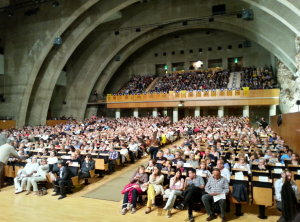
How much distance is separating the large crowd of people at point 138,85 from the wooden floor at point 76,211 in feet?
65.6

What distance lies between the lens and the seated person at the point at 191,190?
4.40 m

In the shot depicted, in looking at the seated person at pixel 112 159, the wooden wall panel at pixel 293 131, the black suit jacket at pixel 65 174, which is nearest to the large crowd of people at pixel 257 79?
the wooden wall panel at pixel 293 131

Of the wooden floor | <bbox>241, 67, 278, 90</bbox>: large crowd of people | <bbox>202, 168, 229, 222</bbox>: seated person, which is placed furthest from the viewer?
<bbox>241, 67, 278, 90</bbox>: large crowd of people

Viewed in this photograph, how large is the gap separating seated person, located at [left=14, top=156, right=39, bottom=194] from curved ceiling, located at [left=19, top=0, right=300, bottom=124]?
13.1 meters

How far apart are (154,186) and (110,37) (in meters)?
22.7

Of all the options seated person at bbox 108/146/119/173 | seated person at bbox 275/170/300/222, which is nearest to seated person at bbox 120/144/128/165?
seated person at bbox 108/146/119/173

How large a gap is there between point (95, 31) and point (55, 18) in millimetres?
7594

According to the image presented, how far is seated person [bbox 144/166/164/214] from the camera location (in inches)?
185

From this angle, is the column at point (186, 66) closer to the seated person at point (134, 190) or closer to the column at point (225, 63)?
the column at point (225, 63)

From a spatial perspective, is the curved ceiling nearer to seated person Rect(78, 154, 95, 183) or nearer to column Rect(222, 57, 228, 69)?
column Rect(222, 57, 228, 69)

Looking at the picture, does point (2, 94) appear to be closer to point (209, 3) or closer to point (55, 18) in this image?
point (55, 18)

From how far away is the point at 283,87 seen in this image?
19.0 metres

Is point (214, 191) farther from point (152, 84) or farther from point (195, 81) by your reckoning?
point (152, 84)

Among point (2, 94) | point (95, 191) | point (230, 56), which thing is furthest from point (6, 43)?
point (230, 56)
